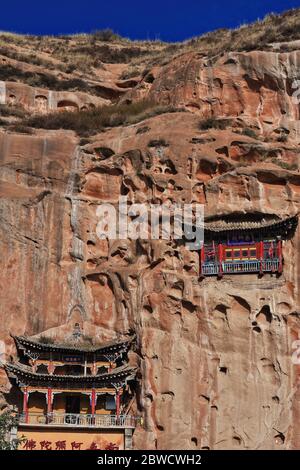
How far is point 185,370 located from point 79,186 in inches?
378

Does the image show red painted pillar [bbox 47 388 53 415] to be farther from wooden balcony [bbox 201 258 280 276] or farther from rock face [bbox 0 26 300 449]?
wooden balcony [bbox 201 258 280 276]

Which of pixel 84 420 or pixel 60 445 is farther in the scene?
pixel 84 420

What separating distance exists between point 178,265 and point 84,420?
7.17 m

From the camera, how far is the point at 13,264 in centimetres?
3378

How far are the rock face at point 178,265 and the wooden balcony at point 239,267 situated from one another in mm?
326

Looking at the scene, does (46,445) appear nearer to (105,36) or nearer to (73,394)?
(73,394)

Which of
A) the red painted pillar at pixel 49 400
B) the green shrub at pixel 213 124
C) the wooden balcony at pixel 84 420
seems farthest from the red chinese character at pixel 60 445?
the green shrub at pixel 213 124

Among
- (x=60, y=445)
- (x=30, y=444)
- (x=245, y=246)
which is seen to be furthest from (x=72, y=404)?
(x=245, y=246)

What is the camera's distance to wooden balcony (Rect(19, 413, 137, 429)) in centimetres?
3156

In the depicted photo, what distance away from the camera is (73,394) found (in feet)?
108

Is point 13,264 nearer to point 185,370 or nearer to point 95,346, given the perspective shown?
point 95,346

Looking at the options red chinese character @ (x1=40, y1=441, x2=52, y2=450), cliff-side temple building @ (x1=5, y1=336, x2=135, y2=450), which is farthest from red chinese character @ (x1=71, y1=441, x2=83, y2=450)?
red chinese character @ (x1=40, y1=441, x2=52, y2=450)
